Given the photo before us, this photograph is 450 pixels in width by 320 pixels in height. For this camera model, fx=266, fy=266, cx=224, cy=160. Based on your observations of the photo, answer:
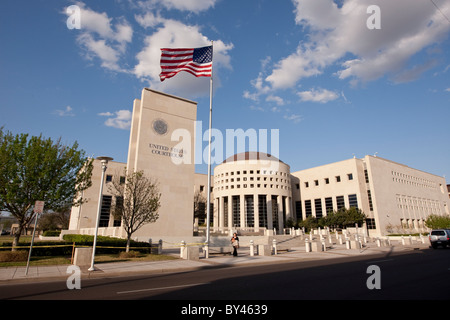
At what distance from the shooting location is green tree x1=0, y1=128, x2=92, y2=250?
16.4 m

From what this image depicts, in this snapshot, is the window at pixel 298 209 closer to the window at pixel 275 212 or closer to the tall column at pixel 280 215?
the window at pixel 275 212

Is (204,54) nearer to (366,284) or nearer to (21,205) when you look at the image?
(21,205)

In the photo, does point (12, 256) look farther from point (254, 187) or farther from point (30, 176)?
point (254, 187)

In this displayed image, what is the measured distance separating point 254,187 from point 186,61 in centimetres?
4992

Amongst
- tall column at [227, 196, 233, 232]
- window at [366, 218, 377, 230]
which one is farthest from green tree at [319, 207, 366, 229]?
tall column at [227, 196, 233, 232]

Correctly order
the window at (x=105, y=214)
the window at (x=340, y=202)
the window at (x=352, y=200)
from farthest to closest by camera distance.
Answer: the window at (x=340, y=202), the window at (x=352, y=200), the window at (x=105, y=214)

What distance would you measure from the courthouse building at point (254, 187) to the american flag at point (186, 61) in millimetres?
11578

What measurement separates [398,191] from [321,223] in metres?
24.4

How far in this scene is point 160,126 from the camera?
104ft

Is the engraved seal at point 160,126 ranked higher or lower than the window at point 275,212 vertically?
higher

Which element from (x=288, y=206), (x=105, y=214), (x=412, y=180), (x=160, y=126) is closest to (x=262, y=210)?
(x=288, y=206)

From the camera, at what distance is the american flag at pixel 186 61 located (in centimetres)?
2041

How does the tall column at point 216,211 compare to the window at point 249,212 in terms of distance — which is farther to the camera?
the tall column at point 216,211

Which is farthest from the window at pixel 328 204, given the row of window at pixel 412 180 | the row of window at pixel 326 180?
the row of window at pixel 412 180
